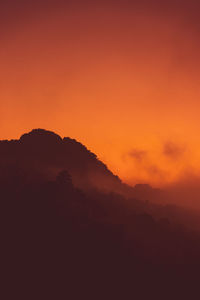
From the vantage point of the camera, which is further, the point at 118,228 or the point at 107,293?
the point at 118,228

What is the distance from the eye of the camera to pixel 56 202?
134500 millimetres

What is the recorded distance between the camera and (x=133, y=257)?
126 meters

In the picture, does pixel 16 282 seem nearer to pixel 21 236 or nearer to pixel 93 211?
pixel 21 236

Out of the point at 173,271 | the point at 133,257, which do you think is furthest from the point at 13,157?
the point at 173,271

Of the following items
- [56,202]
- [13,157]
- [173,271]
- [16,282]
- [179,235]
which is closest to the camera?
[16,282]

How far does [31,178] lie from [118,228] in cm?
4853

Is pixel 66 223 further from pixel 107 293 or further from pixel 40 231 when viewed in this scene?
pixel 107 293

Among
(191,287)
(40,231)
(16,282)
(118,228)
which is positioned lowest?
(16,282)

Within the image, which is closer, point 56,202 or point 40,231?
point 40,231

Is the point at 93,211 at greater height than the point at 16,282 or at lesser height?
greater

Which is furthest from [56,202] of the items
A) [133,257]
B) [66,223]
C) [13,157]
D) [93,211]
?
[13,157]

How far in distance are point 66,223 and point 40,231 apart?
1164 cm

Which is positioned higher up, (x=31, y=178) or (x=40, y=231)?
(x=31, y=178)

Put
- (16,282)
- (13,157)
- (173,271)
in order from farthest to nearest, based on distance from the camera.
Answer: (13,157) → (173,271) → (16,282)
